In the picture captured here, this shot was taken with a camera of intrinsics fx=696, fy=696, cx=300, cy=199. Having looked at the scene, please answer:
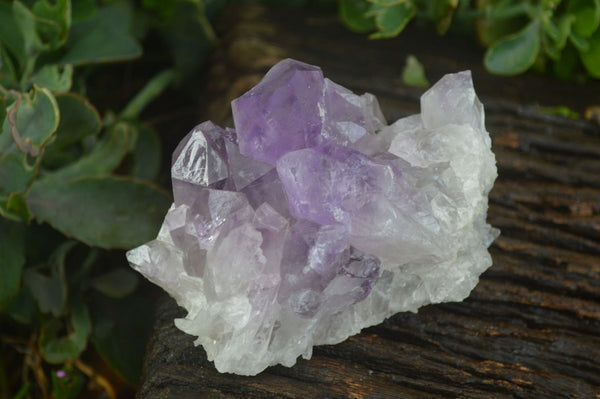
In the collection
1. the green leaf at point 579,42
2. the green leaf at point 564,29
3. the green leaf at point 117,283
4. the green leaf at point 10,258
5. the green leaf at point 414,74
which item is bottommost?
the green leaf at point 117,283

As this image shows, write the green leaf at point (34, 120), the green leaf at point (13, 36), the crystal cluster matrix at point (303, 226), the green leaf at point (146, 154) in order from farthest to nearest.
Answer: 1. the green leaf at point (146, 154)
2. the green leaf at point (13, 36)
3. the green leaf at point (34, 120)
4. the crystal cluster matrix at point (303, 226)

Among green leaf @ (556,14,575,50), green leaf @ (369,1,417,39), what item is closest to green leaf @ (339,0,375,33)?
green leaf @ (369,1,417,39)

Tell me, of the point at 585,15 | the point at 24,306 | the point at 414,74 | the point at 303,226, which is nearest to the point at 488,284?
the point at 303,226

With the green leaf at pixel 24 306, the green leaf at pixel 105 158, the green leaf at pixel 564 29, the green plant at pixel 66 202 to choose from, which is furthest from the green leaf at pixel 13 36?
the green leaf at pixel 564 29

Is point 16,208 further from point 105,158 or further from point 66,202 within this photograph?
point 105,158

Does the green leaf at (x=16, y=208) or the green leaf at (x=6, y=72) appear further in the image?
the green leaf at (x=6, y=72)

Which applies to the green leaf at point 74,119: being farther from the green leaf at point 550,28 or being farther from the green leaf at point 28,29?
the green leaf at point 550,28

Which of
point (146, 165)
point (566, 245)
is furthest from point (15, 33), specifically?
point (566, 245)
